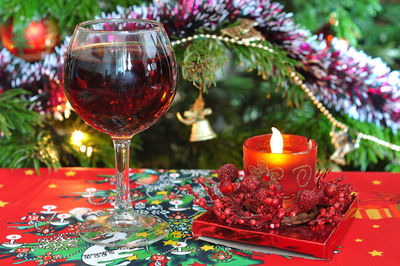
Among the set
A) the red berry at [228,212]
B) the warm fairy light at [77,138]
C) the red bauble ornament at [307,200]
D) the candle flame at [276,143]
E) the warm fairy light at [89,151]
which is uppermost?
the candle flame at [276,143]

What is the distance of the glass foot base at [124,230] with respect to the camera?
0.55 meters

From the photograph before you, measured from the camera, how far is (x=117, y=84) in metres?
0.53

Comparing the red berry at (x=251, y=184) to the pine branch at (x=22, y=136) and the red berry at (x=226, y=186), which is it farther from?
the pine branch at (x=22, y=136)

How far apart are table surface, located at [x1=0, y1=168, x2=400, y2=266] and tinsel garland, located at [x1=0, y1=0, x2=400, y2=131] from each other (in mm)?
124

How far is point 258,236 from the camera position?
1.70ft

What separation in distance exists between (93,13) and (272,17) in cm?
35

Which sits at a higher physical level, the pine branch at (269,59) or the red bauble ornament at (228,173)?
the pine branch at (269,59)

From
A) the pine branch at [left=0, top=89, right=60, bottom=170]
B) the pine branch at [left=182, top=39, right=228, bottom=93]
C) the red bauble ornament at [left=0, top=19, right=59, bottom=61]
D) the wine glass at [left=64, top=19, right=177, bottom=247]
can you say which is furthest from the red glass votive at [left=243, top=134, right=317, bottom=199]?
the red bauble ornament at [left=0, top=19, right=59, bottom=61]

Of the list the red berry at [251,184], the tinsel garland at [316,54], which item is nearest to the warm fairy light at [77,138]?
the tinsel garland at [316,54]

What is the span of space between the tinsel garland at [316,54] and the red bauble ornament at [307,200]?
34cm

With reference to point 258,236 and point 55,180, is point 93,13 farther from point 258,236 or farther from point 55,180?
point 258,236

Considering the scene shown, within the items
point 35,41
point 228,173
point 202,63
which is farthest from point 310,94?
point 35,41

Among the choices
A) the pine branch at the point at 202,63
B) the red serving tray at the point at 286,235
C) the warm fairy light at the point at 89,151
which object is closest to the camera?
the red serving tray at the point at 286,235

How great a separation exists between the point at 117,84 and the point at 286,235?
0.24 m
